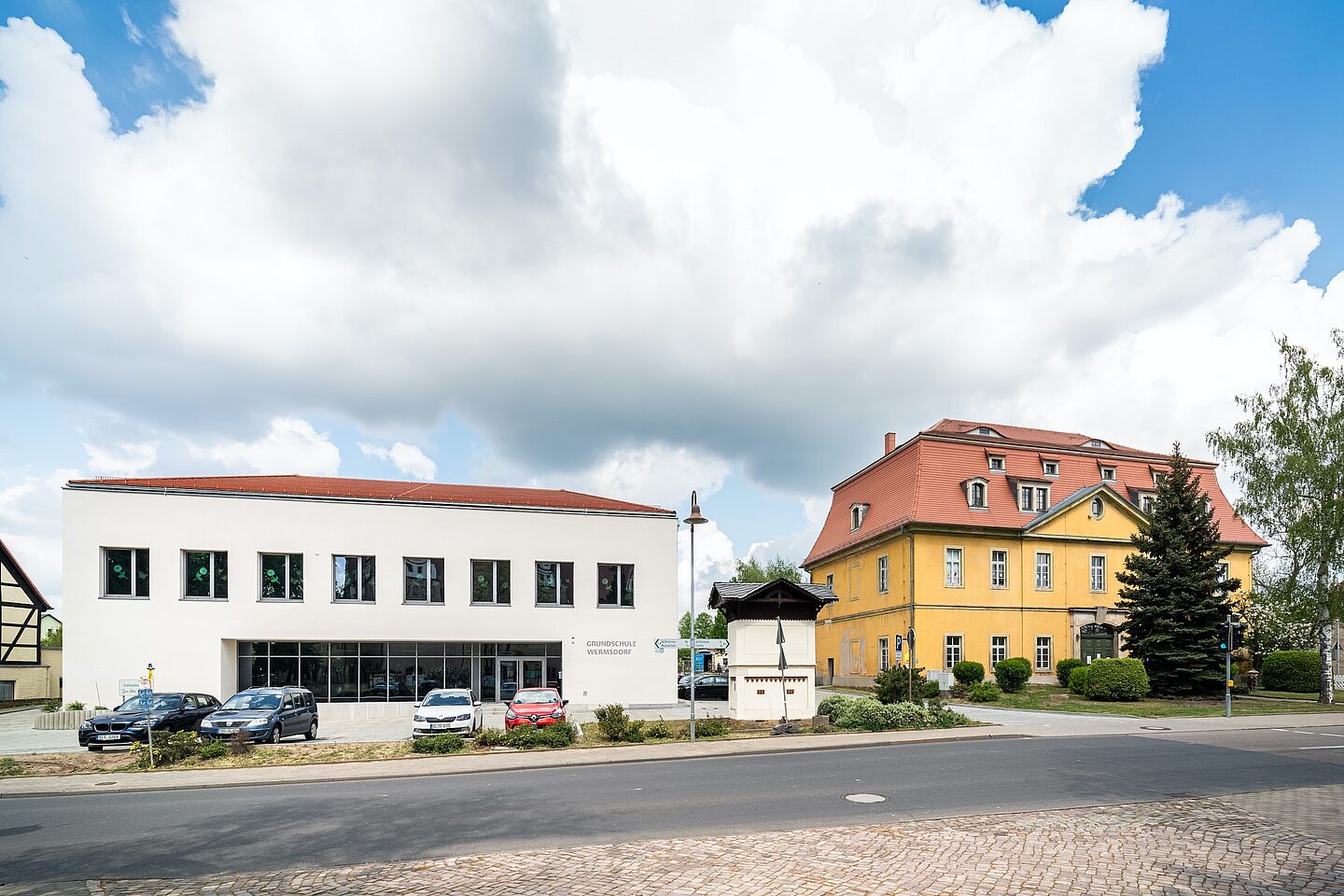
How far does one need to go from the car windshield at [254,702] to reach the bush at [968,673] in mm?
28424

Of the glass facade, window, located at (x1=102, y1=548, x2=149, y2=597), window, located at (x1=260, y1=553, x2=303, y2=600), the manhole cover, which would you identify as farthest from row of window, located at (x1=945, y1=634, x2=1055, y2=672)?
window, located at (x1=102, y1=548, x2=149, y2=597)

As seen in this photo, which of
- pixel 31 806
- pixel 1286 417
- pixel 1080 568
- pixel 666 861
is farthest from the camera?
pixel 1080 568

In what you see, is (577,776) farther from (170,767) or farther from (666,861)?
(170,767)

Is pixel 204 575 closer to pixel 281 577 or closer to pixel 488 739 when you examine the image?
pixel 281 577

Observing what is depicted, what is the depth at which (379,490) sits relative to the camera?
38781 mm

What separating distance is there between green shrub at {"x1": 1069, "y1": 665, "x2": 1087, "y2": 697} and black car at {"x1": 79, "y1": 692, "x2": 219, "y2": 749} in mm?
30646

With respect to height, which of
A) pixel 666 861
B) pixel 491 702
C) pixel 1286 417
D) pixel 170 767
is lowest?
pixel 491 702

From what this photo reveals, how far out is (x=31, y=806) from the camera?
14102 millimetres

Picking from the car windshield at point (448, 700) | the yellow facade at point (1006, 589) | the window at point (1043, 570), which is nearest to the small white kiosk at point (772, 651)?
the car windshield at point (448, 700)

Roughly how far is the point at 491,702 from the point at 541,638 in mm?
3257

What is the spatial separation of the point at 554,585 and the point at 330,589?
8.66m

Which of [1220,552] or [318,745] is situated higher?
[1220,552]

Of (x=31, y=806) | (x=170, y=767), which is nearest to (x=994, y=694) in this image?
(x=170, y=767)

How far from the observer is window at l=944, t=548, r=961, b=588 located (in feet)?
148
